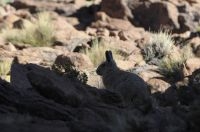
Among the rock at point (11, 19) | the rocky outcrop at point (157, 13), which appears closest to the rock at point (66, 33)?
the rock at point (11, 19)

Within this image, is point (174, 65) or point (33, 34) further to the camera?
point (33, 34)

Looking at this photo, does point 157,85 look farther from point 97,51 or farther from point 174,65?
point 97,51

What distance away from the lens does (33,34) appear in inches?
741

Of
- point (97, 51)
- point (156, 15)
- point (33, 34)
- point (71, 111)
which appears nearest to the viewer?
point (71, 111)

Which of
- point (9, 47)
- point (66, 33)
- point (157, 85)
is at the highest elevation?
point (66, 33)

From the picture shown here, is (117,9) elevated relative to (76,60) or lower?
elevated

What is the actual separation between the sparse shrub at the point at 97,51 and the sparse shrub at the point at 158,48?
96 centimetres

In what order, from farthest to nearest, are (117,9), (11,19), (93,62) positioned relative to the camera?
(11,19)
(117,9)
(93,62)

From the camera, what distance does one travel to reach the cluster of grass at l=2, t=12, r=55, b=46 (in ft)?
60.3

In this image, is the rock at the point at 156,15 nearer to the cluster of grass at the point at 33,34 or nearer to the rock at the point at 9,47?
the cluster of grass at the point at 33,34

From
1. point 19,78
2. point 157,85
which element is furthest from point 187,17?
point 19,78

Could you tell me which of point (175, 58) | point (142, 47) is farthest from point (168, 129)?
point (142, 47)

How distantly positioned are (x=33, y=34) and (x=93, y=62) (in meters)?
4.05

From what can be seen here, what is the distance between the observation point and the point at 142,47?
17000 mm
